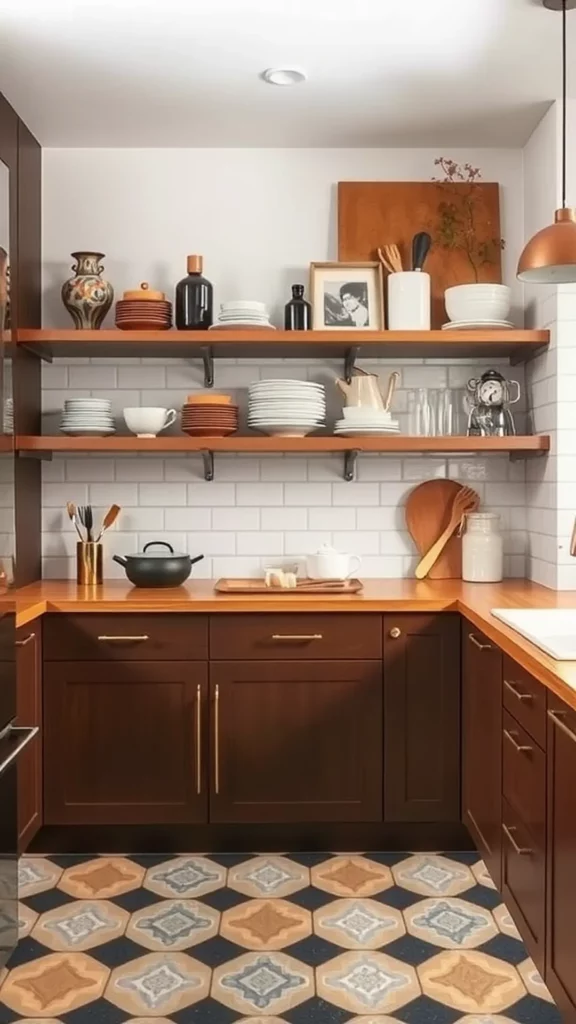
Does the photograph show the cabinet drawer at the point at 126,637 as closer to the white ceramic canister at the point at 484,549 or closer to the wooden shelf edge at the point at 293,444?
the wooden shelf edge at the point at 293,444

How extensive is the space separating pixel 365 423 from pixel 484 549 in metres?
0.66

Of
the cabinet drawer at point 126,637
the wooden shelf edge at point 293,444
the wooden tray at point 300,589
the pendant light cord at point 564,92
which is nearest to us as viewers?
the pendant light cord at point 564,92

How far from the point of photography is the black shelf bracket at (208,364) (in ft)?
13.4

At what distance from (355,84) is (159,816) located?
101 inches

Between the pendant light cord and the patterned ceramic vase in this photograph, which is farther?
the patterned ceramic vase

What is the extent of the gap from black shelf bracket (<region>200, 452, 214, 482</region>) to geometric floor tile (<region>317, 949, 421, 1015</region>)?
1.93 m

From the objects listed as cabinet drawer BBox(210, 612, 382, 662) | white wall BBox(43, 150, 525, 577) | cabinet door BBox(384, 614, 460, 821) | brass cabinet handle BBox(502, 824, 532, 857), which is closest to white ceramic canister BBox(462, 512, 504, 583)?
white wall BBox(43, 150, 525, 577)

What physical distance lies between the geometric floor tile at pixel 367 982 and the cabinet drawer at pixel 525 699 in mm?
740

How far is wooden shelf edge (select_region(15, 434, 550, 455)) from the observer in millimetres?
3955

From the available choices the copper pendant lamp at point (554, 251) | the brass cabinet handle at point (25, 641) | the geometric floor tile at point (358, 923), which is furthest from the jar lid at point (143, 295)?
the geometric floor tile at point (358, 923)

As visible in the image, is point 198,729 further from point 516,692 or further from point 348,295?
point 348,295

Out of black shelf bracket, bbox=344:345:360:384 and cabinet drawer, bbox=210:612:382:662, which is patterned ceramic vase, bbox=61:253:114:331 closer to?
black shelf bracket, bbox=344:345:360:384

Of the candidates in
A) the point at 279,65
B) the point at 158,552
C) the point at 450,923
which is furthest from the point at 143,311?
the point at 450,923

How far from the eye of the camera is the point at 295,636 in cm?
371
